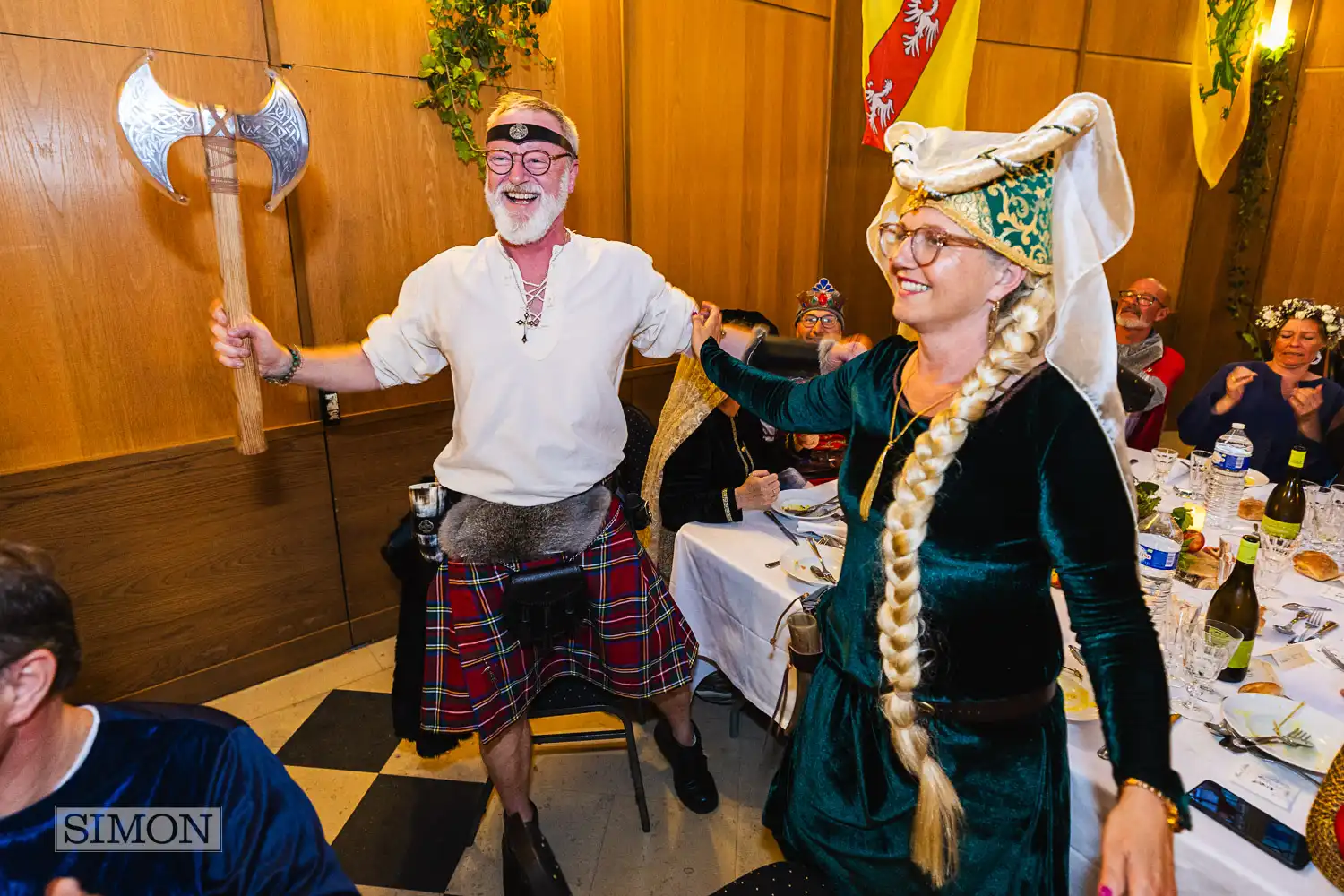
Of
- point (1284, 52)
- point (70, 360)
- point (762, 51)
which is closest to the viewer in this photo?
point (70, 360)

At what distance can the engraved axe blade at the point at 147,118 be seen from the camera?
1.61 metres

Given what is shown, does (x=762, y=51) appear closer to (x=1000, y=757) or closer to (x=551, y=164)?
(x=551, y=164)

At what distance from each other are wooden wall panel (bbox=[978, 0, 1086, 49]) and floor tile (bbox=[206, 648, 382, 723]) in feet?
16.8

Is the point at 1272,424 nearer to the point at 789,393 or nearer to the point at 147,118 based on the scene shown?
the point at 789,393

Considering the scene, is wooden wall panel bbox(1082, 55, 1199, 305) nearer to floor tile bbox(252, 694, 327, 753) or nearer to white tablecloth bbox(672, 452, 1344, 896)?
white tablecloth bbox(672, 452, 1344, 896)

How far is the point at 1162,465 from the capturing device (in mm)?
2895

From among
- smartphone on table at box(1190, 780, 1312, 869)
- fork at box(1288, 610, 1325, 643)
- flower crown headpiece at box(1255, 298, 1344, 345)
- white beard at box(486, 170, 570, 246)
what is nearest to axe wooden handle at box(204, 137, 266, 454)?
white beard at box(486, 170, 570, 246)

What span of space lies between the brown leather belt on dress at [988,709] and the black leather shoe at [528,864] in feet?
4.61

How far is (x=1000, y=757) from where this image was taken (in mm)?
1229

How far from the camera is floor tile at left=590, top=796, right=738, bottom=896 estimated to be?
224 cm

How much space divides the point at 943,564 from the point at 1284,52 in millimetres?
6774

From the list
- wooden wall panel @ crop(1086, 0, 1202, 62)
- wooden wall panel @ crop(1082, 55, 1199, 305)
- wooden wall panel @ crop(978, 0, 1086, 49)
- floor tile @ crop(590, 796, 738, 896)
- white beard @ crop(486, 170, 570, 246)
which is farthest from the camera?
wooden wall panel @ crop(1082, 55, 1199, 305)

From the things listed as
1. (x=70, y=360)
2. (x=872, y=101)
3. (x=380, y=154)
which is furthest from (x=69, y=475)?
(x=872, y=101)

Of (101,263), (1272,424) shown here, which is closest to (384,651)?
(101,263)
